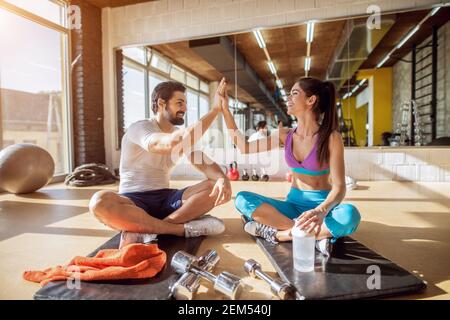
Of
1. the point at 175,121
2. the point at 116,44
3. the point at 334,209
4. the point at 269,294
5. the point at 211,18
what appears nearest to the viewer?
the point at 269,294

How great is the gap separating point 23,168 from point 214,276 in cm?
353

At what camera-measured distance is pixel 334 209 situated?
6.05 feet

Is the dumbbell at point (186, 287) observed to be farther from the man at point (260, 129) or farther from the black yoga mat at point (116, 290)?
the man at point (260, 129)

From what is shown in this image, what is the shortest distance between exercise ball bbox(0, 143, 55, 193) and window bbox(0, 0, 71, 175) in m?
0.65

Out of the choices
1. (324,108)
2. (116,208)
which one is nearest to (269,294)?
(116,208)

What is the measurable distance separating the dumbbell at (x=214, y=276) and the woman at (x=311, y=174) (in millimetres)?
602

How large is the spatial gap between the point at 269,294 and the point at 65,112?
5431mm

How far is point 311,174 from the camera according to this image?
198 cm

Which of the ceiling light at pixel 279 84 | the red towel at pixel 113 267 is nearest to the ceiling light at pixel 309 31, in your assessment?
the ceiling light at pixel 279 84

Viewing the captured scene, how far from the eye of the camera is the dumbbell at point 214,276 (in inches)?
53.1

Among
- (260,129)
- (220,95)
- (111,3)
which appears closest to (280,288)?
(220,95)

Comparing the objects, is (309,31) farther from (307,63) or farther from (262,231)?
(262,231)
